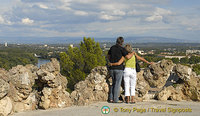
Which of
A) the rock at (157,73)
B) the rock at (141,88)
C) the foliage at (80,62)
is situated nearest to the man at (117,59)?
the rock at (141,88)

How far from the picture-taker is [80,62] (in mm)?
28125

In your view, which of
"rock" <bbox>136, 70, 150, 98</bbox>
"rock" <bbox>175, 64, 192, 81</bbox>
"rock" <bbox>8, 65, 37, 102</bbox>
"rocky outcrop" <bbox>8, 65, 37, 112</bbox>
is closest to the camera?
"rocky outcrop" <bbox>8, 65, 37, 112</bbox>

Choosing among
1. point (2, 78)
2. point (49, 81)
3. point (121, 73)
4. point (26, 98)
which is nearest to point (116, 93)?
point (121, 73)

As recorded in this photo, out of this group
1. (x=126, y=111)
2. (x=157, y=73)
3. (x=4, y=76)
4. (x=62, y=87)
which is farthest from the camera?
(x=157, y=73)

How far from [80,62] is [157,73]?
56.0 feet

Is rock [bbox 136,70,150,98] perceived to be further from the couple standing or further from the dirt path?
the dirt path

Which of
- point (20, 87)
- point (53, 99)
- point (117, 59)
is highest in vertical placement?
point (117, 59)

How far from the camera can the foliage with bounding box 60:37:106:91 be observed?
2671 cm

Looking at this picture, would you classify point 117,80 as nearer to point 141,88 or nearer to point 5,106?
point 141,88

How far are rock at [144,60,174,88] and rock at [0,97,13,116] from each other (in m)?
6.69

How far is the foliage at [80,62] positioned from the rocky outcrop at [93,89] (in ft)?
51.0

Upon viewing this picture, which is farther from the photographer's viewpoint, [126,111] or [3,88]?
[126,111]

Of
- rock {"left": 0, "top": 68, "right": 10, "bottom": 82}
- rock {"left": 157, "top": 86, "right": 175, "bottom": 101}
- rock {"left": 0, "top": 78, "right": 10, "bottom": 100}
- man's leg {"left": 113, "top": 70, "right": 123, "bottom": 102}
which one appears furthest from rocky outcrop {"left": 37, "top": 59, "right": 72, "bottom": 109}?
rock {"left": 157, "top": 86, "right": 175, "bottom": 101}

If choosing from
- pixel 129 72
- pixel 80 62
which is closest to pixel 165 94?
pixel 129 72
